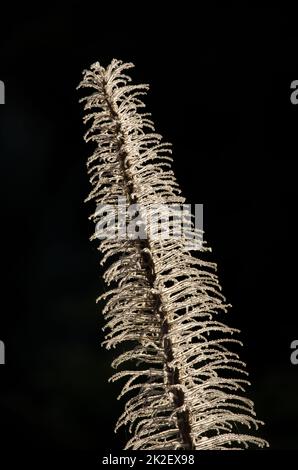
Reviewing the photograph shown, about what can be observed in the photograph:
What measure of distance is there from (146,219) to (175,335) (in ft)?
0.61

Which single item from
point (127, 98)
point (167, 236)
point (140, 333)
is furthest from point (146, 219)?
point (127, 98)

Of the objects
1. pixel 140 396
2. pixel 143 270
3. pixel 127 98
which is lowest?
pixel 140 396

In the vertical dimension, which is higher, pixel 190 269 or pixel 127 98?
pixel 127 98

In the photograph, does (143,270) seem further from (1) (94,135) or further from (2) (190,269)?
(1) (94,135)

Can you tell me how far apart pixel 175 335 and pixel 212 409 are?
0.13 m

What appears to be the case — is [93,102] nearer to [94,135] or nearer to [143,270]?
[94,135]

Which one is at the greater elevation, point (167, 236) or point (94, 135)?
point (94, 135)

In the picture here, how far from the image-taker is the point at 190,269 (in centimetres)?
101

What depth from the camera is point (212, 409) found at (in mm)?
956

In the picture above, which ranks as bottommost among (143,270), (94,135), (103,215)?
(143,270)

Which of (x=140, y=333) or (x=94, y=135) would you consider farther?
(x=94, y=135)

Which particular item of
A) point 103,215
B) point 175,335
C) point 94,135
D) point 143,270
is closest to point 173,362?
point 175,335
